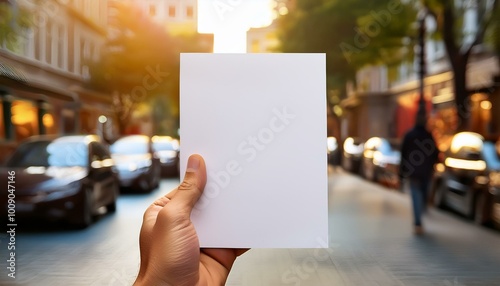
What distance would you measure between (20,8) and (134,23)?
28.6 feet

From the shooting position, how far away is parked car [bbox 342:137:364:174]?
70.9 ft

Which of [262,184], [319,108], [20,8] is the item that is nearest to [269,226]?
[262,184]

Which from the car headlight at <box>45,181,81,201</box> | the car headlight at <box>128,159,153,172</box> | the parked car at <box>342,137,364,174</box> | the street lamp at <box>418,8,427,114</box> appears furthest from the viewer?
the parked car at <box>342,137,364,174</box>

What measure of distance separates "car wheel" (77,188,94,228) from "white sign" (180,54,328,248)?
7332 mm

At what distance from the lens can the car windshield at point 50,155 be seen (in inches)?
323

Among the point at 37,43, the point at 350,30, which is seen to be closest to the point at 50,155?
the point at 37,43

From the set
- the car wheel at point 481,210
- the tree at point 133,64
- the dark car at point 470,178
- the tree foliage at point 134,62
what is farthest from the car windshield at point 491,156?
the tree at point 133,64

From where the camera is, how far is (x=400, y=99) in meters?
31.7

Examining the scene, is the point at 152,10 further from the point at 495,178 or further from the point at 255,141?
the point at 255,141

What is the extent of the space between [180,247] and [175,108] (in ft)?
11.2

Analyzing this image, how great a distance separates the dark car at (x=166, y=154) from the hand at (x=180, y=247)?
46.9 ft

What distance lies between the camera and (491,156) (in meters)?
8.36

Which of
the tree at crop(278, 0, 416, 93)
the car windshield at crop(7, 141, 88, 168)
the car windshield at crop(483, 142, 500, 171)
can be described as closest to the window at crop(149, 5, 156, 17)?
the tree at crop(278, 0, 416, 93)

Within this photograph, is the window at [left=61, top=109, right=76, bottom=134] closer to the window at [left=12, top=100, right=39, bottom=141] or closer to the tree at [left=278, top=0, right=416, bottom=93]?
the window at [left=12, top=100, right=39, bottom=141]
